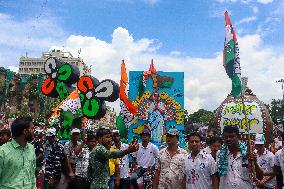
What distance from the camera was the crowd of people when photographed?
459 centimetres

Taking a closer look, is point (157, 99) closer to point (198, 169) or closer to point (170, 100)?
point (170, 100)

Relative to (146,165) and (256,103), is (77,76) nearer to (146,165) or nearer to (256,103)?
(146,165)

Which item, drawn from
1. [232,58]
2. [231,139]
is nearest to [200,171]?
[231,139]

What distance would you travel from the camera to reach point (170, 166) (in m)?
6.41

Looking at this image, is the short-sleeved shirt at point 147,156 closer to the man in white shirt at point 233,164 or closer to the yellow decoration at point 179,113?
the man in white shirt at point 233,164

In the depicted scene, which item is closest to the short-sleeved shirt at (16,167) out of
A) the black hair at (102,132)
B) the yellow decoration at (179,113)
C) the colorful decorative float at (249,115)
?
the black hair at (102,132)

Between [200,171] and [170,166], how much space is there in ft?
2.37

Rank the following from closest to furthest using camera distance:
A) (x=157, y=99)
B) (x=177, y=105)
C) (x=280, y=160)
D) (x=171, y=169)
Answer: (x=280, y=160), (x=171, y=169), (x=177, y=105), (x=157, y=99)

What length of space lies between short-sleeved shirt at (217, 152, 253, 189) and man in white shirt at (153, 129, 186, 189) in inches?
42.5

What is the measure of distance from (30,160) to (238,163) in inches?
108

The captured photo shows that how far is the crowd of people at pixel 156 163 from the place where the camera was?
4.59 m

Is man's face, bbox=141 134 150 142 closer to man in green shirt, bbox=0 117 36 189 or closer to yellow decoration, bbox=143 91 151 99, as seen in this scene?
man in green shirt, bbox=0 117 36 189

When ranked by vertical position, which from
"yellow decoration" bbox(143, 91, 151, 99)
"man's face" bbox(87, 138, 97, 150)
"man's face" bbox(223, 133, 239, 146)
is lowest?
"man's face" bbox(87, 138, 97, 150)

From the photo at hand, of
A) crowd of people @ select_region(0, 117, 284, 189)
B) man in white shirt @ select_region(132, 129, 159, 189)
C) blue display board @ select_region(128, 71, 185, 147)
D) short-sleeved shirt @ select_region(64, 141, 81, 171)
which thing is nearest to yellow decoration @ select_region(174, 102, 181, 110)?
blue display board @ select_region(128, 71, 185, 147)
